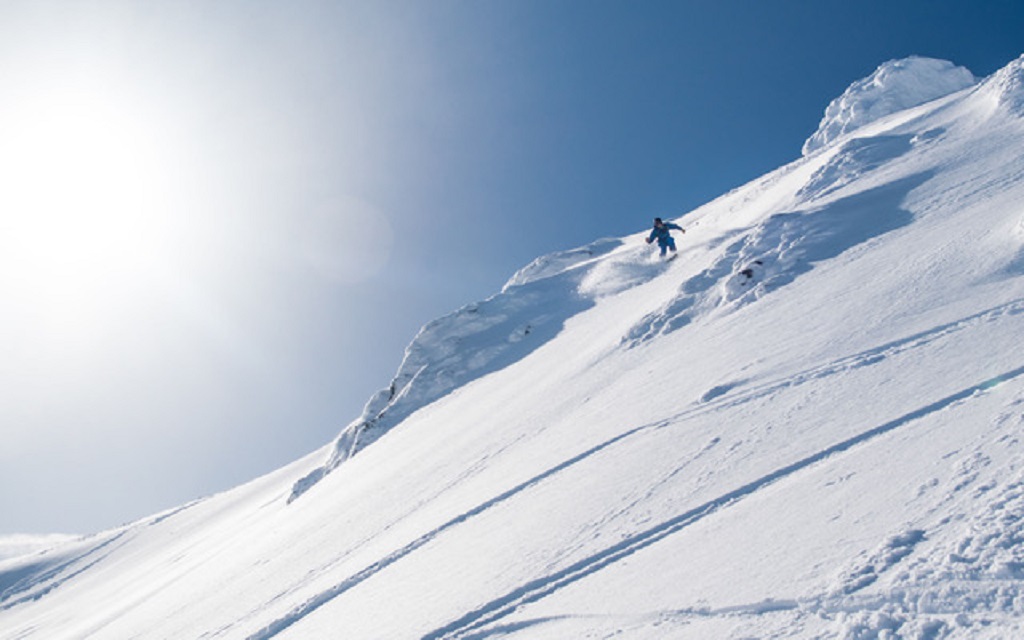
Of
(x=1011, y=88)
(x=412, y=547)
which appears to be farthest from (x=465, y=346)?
(x=1011, y=88)

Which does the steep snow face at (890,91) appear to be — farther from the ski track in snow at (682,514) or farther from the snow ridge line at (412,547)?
the snow ridge line at (412,547)

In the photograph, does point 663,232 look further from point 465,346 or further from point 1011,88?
point 1011,88

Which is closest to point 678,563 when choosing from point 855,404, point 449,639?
point 449,639

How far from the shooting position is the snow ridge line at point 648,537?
18.8ft

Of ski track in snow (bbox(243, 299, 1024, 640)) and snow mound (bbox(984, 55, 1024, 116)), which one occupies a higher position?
snow mound (bbox(984, 55, 1024, 116))

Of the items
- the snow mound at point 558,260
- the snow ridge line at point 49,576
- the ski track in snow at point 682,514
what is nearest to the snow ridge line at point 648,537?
the ski track in snow at point 682,514

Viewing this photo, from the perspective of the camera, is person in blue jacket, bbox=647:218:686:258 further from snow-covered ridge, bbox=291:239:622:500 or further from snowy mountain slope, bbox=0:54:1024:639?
snowy mountain slope, bbox=0:54:1024:639

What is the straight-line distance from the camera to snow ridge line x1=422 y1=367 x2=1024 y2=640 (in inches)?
225

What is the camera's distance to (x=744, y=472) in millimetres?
6371

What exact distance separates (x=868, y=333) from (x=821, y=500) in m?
4.70

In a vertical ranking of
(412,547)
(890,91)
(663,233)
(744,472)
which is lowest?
(744,472)

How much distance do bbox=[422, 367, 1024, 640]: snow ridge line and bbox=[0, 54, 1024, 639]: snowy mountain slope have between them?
0.09ft

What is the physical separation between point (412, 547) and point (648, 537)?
4.16 metres

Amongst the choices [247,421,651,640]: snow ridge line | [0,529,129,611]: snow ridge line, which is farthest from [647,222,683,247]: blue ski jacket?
[0,529,129,611]: snow ridge line
